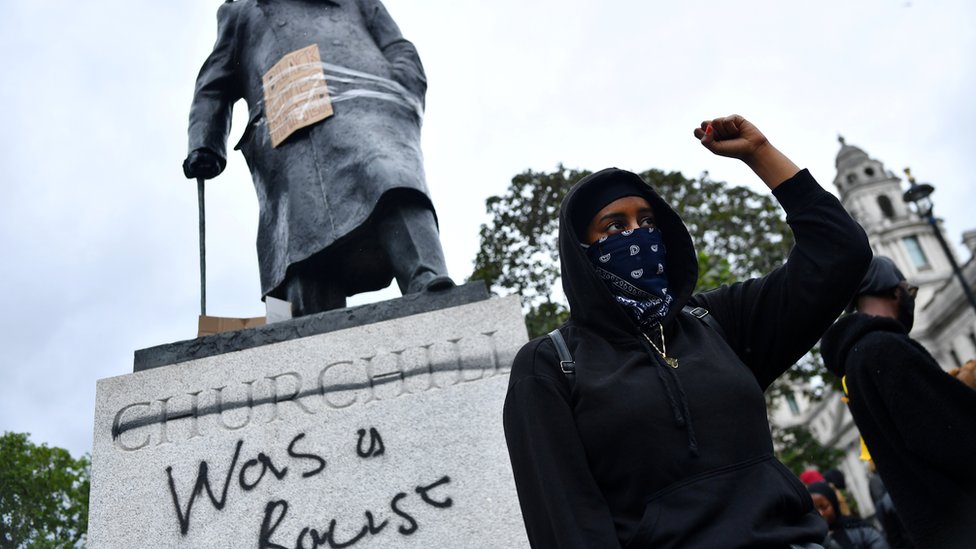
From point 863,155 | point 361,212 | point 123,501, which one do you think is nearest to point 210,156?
point 361,212

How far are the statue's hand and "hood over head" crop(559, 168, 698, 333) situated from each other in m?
3.31

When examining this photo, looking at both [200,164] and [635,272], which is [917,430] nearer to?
[635,272]

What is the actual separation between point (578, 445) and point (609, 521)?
0.53 feet

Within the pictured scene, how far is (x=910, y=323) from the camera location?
3.26 m

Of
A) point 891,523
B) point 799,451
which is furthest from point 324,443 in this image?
point 799,451

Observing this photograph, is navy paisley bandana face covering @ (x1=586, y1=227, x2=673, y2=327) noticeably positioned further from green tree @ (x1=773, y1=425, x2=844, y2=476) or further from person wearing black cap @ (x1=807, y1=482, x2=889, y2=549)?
green tree @ (x1=773, y1=425, x2=844, y2=476)

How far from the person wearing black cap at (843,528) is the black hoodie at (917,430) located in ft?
6.40

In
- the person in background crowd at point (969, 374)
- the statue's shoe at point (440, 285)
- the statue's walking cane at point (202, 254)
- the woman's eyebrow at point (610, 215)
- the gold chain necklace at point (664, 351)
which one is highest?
the statue's walking cane at point (202, 254)

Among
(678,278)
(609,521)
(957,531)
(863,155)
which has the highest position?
(863,155)

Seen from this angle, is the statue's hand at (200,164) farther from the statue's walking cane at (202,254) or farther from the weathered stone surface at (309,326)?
the weathered stone surface at (309,326)

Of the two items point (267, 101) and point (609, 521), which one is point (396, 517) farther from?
point (267, 101)

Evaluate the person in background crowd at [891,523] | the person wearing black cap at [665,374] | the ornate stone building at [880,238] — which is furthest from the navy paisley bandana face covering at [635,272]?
the ornate stone building at [880,238]

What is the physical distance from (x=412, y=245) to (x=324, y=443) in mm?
1154

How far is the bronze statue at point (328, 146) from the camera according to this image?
14.0ft
